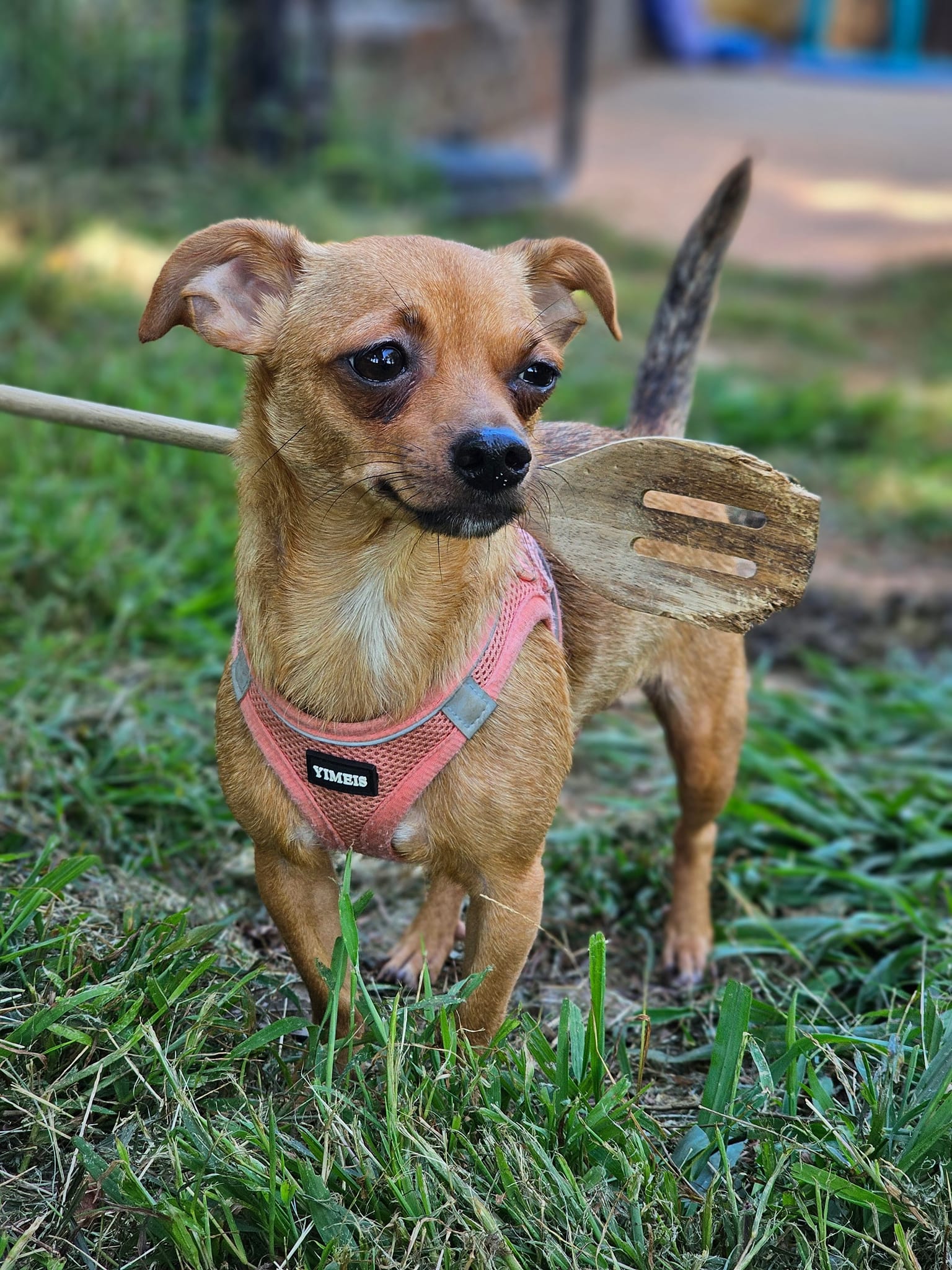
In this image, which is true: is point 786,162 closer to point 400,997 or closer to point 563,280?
point 563,280

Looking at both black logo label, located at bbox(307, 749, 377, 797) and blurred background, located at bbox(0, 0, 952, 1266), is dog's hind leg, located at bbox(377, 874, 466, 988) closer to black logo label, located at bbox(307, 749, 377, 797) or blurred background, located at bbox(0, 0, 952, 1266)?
blurred background, located at bbox(0, 0, 952, 1266)

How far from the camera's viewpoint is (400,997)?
2.94 meters

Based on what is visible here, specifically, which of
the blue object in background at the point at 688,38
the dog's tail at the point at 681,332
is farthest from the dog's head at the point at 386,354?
the blue object in background at the point at 688,38

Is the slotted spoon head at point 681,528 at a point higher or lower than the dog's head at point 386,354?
lower

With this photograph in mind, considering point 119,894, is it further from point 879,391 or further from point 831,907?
point 879,391

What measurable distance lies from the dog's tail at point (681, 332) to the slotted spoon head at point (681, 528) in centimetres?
86

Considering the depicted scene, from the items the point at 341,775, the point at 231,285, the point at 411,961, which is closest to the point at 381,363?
the point at 231,285

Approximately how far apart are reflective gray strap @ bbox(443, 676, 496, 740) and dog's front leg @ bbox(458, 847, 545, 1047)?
299 millimetres

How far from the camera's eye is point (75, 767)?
3785 mm

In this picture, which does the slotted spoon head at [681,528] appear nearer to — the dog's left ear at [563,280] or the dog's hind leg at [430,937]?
the dog's left ear at [563,280]

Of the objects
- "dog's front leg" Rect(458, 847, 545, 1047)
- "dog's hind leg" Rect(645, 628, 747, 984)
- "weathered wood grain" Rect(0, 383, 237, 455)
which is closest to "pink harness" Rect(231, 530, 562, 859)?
"dog's front leg" Rect(458, 847, 545, 1047)

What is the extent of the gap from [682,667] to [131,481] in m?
2.89

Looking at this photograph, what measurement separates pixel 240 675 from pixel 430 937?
1.05m

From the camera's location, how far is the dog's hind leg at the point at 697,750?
353 centimetres
